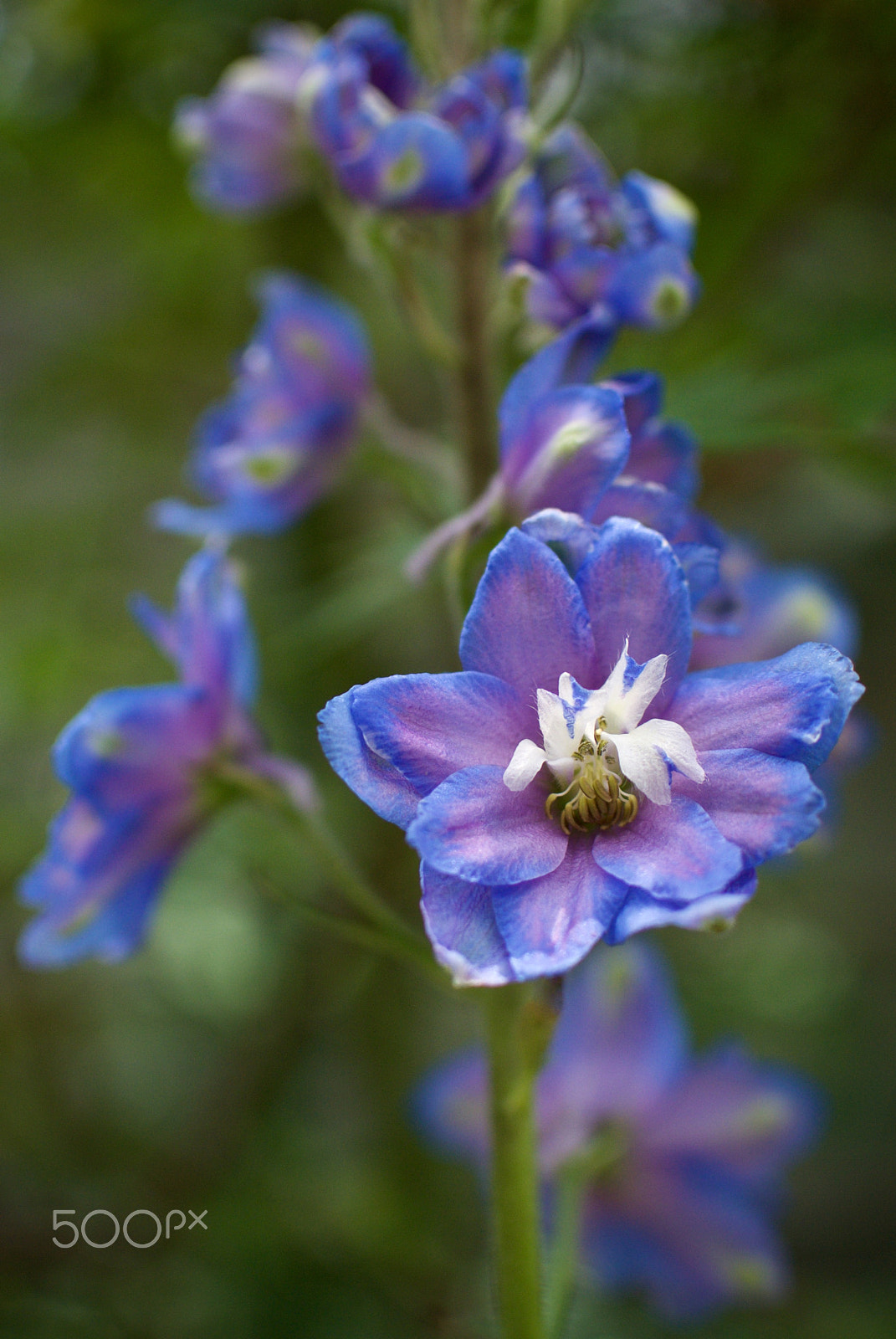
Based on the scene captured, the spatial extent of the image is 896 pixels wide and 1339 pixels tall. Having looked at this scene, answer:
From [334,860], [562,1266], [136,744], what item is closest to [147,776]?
[136,744]

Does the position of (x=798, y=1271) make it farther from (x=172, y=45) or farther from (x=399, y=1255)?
(x=172, y=45)

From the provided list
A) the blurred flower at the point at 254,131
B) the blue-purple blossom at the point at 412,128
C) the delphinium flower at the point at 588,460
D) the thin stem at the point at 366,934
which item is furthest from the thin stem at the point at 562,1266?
the blurred flower at the point at 254,131

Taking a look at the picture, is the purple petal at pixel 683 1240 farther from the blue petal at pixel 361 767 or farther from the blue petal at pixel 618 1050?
the blue petal at pixel 361 767

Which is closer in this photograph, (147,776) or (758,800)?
(758,800)

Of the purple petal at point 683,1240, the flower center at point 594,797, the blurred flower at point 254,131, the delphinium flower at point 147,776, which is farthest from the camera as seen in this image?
the purple petal at point 683,1240

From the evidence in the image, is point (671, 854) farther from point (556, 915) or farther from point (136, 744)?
point (136, 744)

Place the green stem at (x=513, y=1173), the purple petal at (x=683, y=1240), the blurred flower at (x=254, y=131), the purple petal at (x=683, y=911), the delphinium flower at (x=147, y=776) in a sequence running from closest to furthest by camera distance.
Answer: the purple petal at (x=683, y=911) → the green stem at (x=513, y=1173) → the delphinium flower at (x=147, y=776) → the blurred flower at (x=254, y=131) → the purple petal at (x=683, y=1240)

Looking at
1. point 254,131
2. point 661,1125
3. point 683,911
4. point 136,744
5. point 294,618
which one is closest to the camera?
point 683,911
